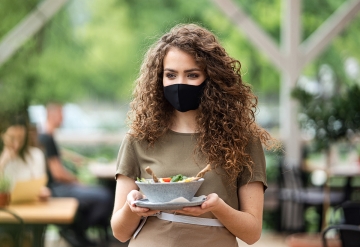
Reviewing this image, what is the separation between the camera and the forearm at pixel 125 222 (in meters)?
1.97

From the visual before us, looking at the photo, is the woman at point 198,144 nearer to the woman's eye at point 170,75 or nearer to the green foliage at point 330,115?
the woman's eye at point 170,75

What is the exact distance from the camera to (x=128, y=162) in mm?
2025

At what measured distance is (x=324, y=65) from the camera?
39.7ft

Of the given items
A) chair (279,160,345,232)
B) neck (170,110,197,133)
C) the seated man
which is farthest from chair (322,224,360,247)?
chair (279,160,345,232)

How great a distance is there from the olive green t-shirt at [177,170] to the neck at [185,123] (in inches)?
0.8

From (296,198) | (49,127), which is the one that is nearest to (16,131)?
(49,127)

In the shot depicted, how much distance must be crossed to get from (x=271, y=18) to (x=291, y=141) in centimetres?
455

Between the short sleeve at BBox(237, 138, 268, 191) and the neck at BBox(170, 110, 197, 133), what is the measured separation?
17cm

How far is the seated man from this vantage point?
651cm

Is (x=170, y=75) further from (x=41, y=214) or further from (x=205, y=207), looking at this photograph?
(x=41, y=214)

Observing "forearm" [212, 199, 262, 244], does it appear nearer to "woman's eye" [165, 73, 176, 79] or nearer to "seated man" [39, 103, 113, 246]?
"woman's eye" [165, 73, 176, 79]

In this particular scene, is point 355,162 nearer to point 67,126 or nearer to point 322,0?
point 322,0

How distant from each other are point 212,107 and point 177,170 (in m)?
0.20

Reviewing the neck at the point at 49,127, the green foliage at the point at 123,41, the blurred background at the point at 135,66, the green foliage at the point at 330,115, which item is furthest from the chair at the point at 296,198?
the green foliage at the point at 123,41
